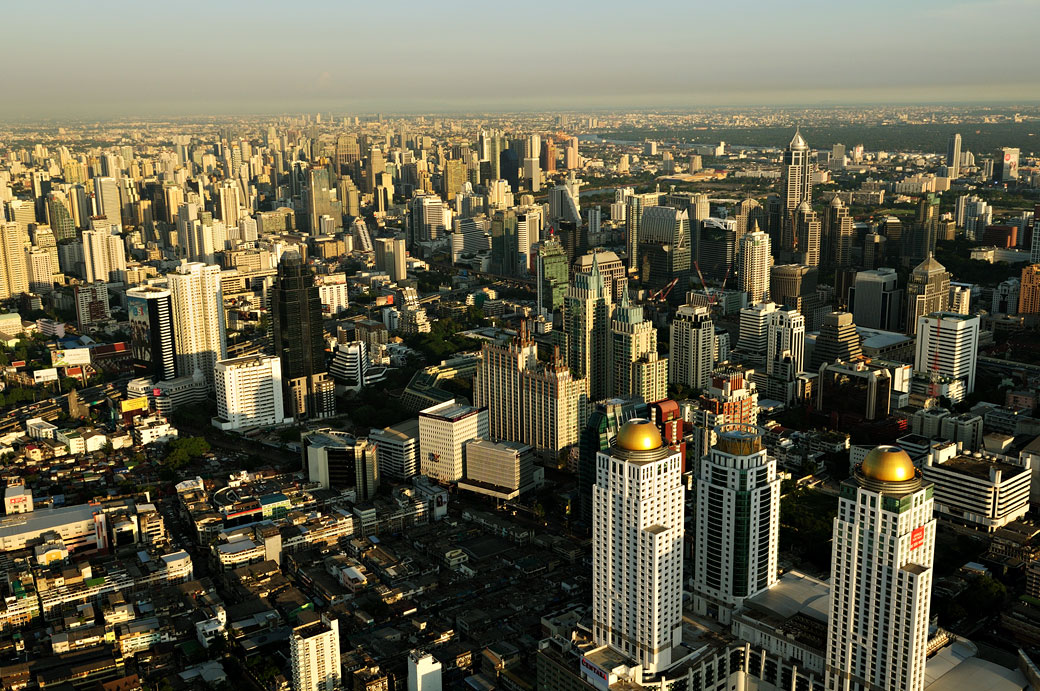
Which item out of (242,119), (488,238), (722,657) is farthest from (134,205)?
(722,657)

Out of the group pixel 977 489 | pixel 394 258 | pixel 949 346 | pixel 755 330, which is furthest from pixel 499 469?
pixel 394 258

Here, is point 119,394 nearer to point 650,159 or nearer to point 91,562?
point 91,562

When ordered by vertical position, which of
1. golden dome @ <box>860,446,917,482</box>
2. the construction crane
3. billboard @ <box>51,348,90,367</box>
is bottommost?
billboard @ <box>51,348,90,367</box>

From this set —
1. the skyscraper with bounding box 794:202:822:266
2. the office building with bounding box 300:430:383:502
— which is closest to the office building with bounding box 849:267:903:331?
the skyscraper with bounding box 794:202:822:266

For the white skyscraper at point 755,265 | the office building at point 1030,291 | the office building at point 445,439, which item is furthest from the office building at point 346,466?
the office building at point 1030,291

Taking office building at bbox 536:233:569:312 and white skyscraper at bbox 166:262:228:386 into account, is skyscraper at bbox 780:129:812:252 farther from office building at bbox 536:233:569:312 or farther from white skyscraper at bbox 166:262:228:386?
white skyscraper at bbox 166:262:228:386

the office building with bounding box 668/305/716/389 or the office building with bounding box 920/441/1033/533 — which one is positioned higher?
the office building with bounding box 668/305/716/389
